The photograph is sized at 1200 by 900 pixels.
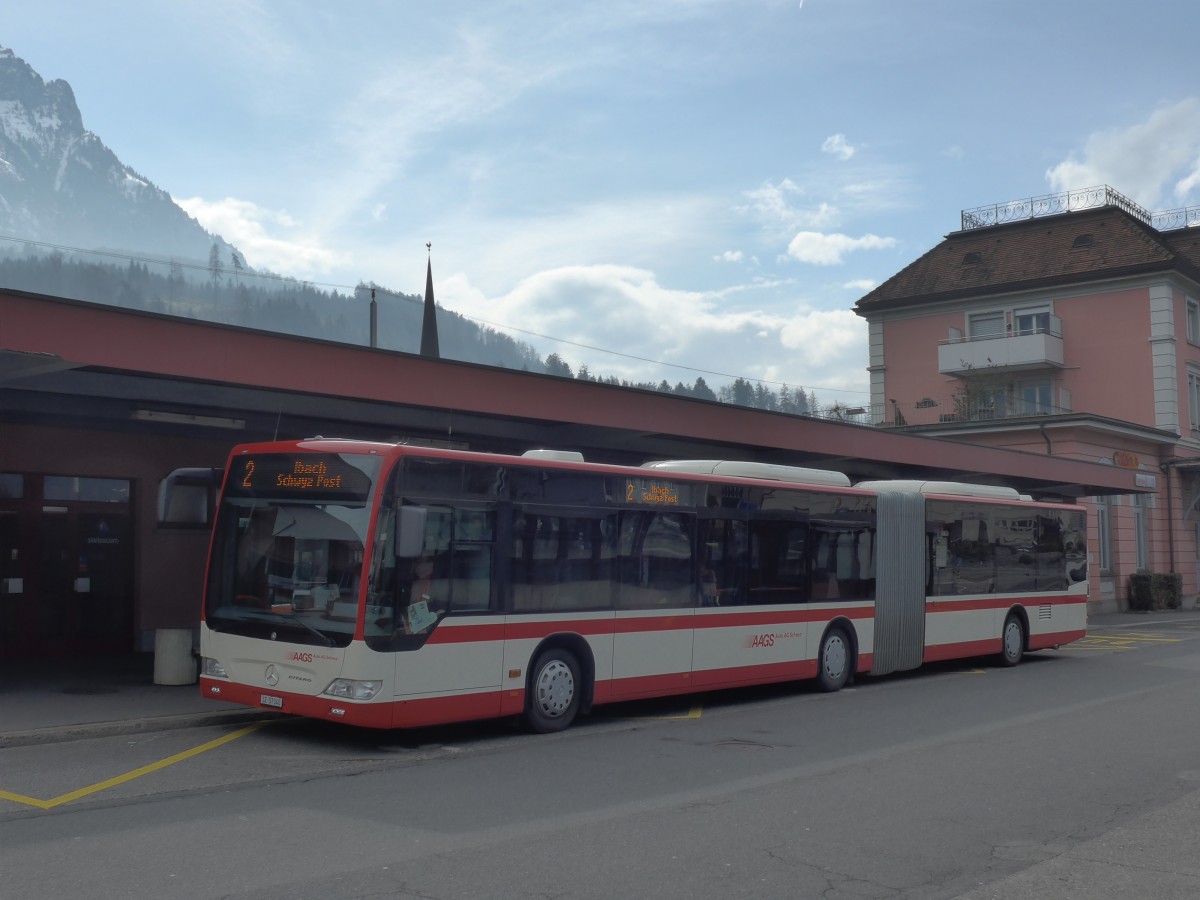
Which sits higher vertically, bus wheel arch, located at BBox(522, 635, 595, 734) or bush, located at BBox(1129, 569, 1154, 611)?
bush, located at BBox(1129, 569, 1154, 611)

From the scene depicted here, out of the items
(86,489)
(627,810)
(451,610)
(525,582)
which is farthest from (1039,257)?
(627,810)

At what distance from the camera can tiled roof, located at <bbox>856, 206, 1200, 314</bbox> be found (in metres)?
43.8

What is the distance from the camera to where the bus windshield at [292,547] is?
10688mm

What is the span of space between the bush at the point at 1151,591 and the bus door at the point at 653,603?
3076 cm

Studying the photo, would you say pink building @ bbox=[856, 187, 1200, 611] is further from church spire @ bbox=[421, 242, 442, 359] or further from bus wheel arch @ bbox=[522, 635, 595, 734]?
bus wheel arch @ bbox=[522, 635, 595, 734]

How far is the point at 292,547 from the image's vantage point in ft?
36.6

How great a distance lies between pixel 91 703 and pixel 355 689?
422cm

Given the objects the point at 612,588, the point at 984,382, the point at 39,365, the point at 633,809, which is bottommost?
the point at 633,809

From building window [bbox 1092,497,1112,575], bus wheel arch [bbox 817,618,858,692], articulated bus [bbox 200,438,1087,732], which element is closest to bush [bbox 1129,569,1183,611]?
building window [bbox 1092,497,1112,575]

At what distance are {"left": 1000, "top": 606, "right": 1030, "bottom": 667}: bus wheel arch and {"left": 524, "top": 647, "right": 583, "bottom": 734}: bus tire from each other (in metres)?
10.8

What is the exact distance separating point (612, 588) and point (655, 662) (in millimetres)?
1152

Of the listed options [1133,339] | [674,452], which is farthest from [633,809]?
[1133,339]

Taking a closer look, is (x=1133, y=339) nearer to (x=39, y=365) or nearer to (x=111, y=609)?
(x=111, y=609)

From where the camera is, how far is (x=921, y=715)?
14.0m
